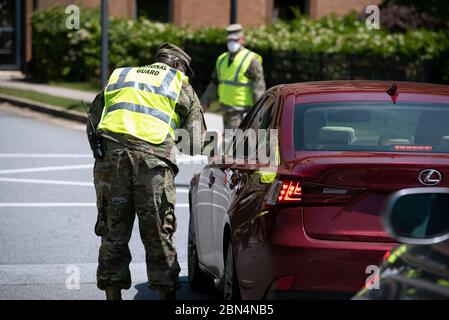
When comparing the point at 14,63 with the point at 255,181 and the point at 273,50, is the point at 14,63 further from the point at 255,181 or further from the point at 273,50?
the point at 255,181

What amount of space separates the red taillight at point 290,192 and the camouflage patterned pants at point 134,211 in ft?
3.90

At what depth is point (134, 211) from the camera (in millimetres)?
6738

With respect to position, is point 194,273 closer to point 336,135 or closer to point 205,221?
point 205,221

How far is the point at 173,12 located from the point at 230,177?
1047 inches

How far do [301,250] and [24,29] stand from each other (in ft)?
87.8

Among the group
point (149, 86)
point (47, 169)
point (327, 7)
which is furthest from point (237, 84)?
point (327, 7)

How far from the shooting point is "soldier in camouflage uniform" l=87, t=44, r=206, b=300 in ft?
21.6

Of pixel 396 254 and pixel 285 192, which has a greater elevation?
pixel 396 254

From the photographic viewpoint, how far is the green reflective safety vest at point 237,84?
13.6 m

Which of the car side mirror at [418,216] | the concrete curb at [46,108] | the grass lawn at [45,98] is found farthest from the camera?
the grass lawn at [45,98]

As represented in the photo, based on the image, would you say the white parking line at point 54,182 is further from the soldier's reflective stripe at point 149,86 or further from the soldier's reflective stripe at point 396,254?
the soldier's reflective stripe at point 396,254

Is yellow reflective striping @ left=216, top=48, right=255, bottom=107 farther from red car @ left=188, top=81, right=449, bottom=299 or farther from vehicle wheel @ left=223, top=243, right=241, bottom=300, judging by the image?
vehicle wheel @ left=223, top=243, right=241, bottom=300

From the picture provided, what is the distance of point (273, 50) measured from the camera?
23484 mm

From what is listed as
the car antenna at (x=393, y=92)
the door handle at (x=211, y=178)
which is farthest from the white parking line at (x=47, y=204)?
the car antenna at (x=393, y=92)
